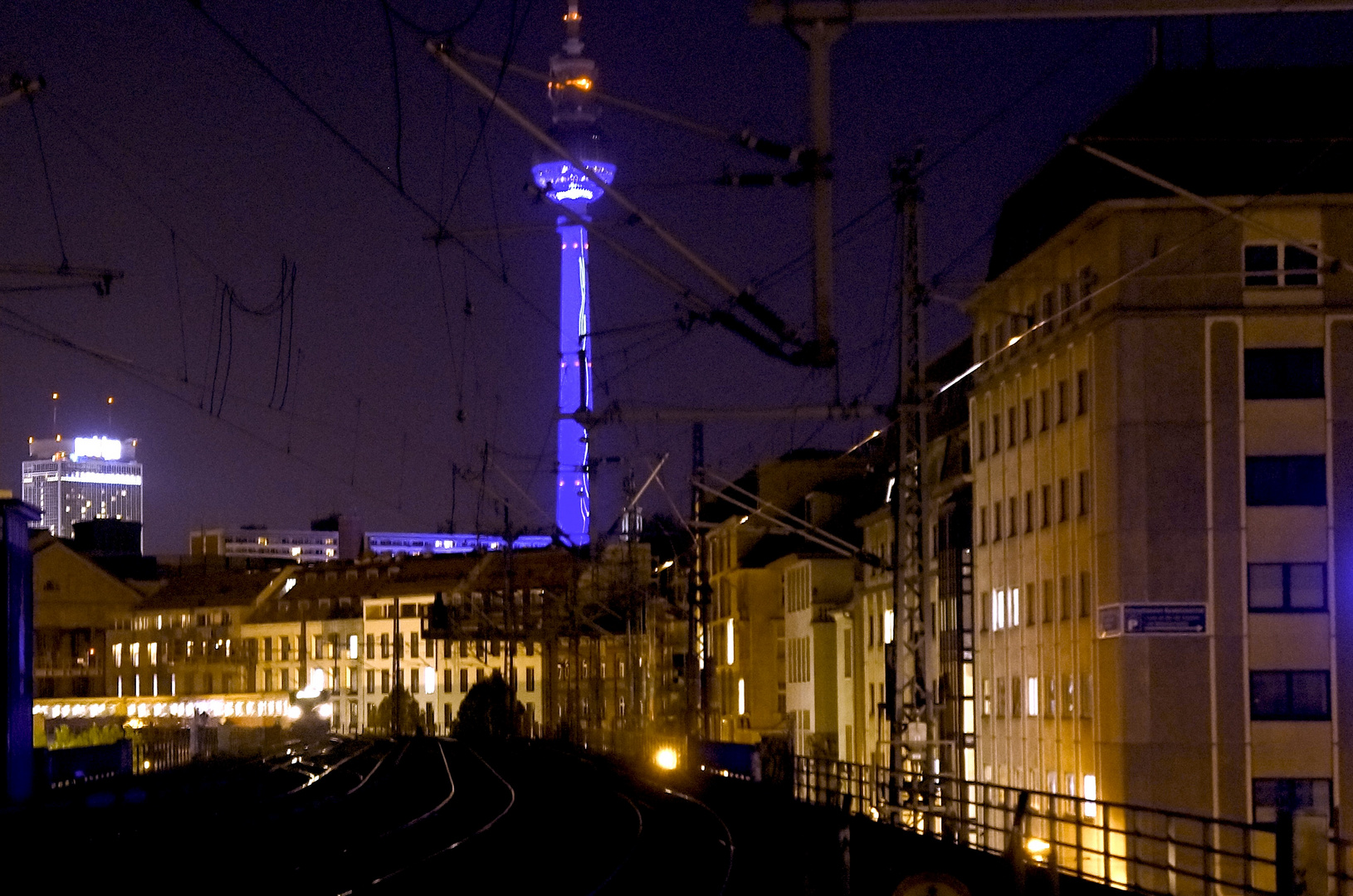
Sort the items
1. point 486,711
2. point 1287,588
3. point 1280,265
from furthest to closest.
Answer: point 486,711 → point 1280,265 → point 1287,588

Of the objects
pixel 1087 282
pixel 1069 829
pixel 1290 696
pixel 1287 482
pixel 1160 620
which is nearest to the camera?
pixel 1290 696

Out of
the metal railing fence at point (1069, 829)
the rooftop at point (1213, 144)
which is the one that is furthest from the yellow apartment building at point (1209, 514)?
the metal railing fence at point (1069, 829)

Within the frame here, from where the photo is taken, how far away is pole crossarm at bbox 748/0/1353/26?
17594 mm

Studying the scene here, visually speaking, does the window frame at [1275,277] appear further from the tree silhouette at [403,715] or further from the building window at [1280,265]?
the tree silhouette at [403,715]

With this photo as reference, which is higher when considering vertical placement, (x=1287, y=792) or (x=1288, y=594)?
(x=1288, y=594)

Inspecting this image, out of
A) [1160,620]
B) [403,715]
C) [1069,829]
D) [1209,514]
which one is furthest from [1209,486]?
[403,715]

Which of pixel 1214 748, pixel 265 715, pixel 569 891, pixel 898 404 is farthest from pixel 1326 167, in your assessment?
pixel 265 715

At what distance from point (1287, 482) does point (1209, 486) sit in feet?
5.97

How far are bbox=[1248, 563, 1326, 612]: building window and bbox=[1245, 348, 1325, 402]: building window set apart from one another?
4.08 metres

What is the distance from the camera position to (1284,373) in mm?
53625

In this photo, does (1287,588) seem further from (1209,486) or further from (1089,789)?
(1089,789)

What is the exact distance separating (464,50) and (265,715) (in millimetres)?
Answer: 170144

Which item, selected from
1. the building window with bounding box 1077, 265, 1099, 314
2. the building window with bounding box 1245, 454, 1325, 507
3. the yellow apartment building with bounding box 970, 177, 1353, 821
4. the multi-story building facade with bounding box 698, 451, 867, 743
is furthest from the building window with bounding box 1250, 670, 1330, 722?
the multi-story building facade with bounding box 698, 451, 867, 743

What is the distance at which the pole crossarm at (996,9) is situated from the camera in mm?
17594
